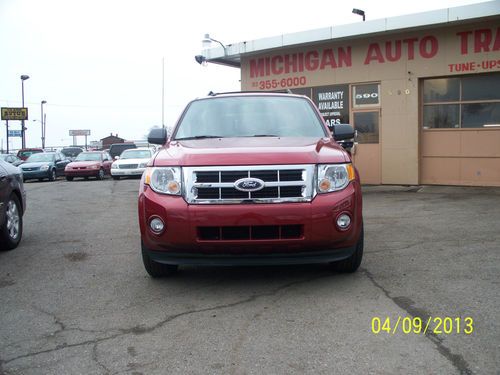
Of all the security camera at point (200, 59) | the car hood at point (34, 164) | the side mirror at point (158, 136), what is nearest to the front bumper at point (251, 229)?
the side mirror at point (158, 136)

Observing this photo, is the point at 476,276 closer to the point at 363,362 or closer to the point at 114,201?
the point at 363,362

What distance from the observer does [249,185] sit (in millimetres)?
4445

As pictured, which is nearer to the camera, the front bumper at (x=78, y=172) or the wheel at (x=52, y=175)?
the front bumper at (x=78, y=172)

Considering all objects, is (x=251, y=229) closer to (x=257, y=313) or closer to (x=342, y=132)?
(x=257, y=313)

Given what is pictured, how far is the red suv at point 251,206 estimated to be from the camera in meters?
4.41

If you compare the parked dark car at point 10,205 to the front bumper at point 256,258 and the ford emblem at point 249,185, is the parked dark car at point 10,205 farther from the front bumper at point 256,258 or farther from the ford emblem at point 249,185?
the ford emblem at point 249,185

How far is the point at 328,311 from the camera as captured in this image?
4.18m

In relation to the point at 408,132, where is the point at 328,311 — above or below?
below

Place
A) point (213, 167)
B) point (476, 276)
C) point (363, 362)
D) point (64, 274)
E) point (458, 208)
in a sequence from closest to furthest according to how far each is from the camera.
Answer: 1. point (363, 362)
2. point (213, 167)
3. point (476, 276)
4. point (64, 274)
5. point (458, 208)

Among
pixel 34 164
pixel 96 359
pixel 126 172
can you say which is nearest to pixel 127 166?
pixel 126 172

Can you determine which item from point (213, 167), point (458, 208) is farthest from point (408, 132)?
point (213, 167)

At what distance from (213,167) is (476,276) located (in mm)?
2695
